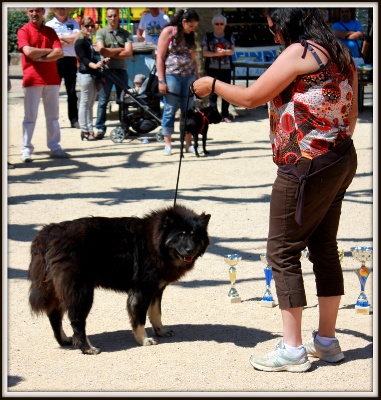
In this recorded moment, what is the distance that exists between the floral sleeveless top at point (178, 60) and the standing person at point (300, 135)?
22.4 ft

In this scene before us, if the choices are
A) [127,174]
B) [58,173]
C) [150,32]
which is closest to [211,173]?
[127,174]

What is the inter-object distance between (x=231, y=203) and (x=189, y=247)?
4255 millimetres

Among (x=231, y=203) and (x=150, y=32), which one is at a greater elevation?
(x=150, y=32)

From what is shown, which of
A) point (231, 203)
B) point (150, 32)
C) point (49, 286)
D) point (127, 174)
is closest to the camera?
point (49, 286)

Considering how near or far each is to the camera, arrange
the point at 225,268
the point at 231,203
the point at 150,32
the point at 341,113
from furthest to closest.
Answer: the point at 150,32 < the point at 231,203 < the point at 225,268 < the point at 341,113

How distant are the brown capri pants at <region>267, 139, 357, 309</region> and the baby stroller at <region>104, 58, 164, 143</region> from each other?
8.84m

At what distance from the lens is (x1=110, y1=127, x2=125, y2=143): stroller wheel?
13594mm

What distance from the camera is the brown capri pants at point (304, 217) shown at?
4.37 meters

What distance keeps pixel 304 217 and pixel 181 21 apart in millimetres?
7274

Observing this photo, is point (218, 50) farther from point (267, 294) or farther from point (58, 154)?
point (267, 294)

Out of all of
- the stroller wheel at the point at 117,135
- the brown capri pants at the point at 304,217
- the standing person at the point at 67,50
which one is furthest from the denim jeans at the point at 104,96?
the brown capri pants at the point at 304,217

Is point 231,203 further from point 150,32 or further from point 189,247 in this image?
point 150,32

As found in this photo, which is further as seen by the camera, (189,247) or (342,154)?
(189,247)

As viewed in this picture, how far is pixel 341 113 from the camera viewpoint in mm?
4387
